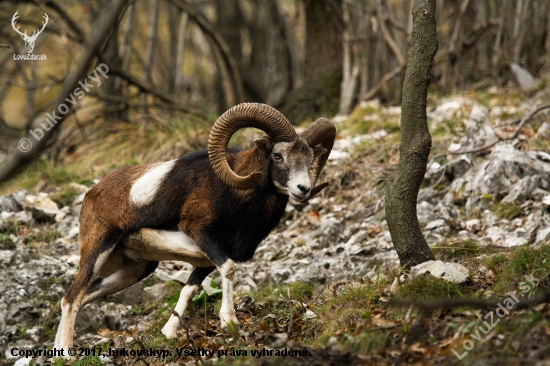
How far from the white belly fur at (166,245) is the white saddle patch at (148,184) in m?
0.37

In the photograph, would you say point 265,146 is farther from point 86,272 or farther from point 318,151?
point 86,272

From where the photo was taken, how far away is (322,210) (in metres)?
Answer: 10.9

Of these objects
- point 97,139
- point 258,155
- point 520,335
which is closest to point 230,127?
point 258,155

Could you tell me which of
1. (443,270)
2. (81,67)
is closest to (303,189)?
(443,270)

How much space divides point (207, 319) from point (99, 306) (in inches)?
82.0

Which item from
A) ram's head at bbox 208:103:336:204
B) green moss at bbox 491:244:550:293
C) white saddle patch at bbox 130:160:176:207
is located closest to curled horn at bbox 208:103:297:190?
ram's head at bbox 208:103:336:204

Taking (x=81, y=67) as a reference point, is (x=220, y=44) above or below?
above

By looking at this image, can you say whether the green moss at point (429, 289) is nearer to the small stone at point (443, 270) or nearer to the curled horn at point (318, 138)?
the small stone at point (443, 270)

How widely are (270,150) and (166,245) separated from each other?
1.60 metres

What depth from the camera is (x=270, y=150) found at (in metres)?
7.80

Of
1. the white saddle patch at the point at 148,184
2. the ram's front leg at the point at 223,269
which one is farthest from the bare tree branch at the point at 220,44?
the ram's front leg at the point at 223,269

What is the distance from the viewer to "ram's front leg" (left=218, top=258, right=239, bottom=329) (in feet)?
23.2

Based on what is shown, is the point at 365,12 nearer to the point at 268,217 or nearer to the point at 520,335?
the point at 268,217

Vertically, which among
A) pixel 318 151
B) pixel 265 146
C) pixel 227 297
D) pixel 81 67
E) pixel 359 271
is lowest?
pixel 359 271
